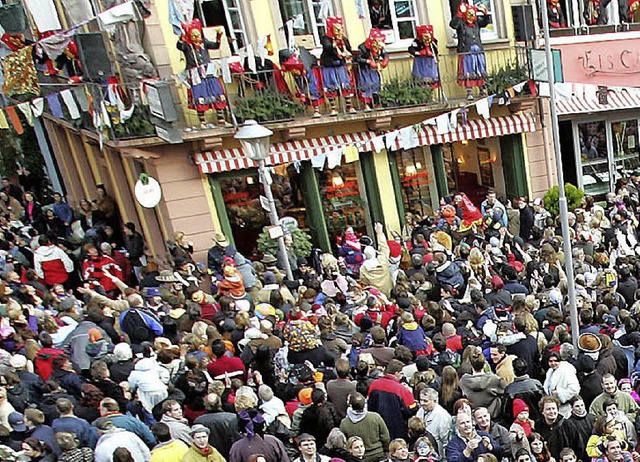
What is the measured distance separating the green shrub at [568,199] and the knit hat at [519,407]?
24.8 ft

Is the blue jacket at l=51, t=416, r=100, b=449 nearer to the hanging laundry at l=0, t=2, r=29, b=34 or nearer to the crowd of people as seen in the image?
the crowd of people

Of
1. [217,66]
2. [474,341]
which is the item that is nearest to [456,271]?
[474,341]

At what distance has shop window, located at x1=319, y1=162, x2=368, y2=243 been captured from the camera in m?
13.1

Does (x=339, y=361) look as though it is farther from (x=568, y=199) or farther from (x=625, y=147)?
(x=625, y=147)

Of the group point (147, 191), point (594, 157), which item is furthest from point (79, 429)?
point (594, 157)

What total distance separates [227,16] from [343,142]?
3261 mm

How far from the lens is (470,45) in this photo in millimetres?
12289

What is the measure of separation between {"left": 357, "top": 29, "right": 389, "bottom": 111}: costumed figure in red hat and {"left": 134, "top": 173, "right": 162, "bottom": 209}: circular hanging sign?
4.33 meters

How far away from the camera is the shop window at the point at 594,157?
48.9 feet

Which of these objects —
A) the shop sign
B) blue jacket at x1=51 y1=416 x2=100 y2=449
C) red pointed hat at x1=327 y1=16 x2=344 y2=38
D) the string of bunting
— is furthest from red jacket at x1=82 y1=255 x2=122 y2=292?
the shop sign

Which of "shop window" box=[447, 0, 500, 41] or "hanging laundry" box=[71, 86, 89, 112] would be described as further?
"shop window" box=[447, 0, 500, 41]

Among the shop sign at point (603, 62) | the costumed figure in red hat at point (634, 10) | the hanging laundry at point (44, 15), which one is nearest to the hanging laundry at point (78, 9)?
the hanging laundry at point (44, 15)

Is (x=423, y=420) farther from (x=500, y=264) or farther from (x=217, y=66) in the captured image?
(x=217, y=66)

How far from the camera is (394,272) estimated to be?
10.0 meters
